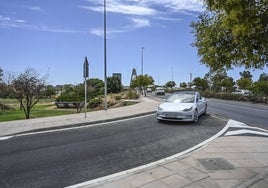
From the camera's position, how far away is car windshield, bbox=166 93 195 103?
16241 mm

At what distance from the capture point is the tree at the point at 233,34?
580 cm

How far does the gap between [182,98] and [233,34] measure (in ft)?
34.2

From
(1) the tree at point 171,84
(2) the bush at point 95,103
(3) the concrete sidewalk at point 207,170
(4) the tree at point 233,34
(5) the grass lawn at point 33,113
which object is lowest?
(5) the grass lawn at point 33,113

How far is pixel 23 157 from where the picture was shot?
801cm

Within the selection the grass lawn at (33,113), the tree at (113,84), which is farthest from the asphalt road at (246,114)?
the tree at (113,84)

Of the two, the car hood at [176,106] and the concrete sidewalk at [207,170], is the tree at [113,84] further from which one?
the concrete sidewalk at [207,170]

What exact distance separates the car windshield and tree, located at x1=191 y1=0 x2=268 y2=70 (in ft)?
28.3

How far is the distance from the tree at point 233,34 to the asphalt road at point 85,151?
3.01 meters

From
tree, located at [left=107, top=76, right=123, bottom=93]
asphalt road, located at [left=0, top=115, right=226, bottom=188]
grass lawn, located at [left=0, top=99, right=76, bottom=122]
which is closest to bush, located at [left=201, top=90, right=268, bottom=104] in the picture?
tree, located at [left=107, top=76, right=123, bottom=93]

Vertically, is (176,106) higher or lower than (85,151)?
higher

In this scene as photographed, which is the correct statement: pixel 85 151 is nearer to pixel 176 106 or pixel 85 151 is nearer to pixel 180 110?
pixel 180 110

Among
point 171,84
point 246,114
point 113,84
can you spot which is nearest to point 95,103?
point 246,114

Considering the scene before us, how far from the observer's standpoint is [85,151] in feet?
28.7

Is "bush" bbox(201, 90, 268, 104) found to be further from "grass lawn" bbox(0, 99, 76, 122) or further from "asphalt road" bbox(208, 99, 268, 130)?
"grass lawn" bbox(0, 99, 76, 122)
